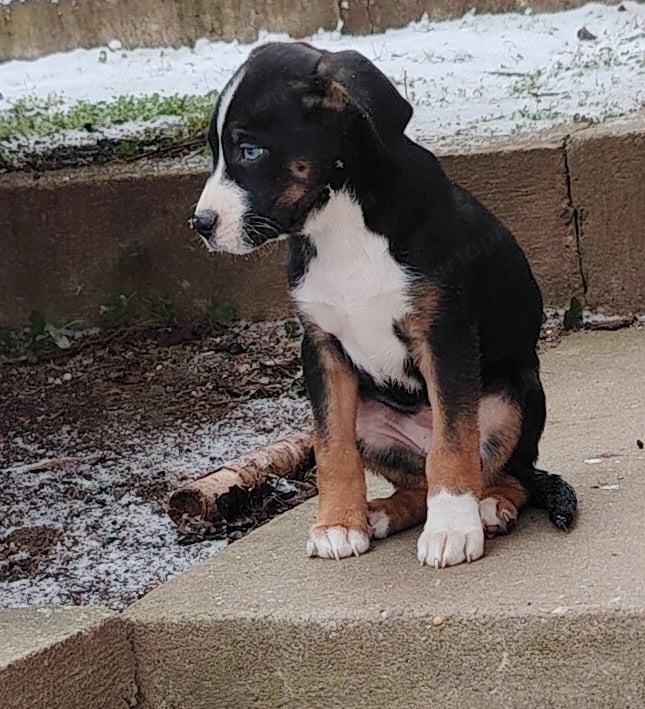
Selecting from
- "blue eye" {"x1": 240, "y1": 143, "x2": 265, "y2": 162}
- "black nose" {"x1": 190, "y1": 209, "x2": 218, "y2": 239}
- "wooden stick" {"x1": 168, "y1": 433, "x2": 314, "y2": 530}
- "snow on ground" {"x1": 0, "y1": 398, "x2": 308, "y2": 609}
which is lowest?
"snow on ground" {"x1": 0, "y1": 398, "x2": 308, "y2": 609}

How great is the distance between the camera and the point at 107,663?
314cm

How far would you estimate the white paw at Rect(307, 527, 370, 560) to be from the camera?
3.29m

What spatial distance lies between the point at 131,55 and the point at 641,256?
3.41 m

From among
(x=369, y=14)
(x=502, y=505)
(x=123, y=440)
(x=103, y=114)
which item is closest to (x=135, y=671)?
(x=502, y=505)

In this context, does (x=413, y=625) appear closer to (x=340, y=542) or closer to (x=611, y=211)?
(x=340, y=542)

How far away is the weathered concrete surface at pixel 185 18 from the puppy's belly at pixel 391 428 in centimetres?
442

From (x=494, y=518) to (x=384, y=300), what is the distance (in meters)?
0.58

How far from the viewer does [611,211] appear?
5.59m

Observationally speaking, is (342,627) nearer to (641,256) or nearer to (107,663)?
(107,663)

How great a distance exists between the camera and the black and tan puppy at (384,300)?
9.84ft

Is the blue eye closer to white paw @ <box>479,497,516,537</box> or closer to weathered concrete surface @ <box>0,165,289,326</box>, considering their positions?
white paw @ <box>479,497,516,537</box>

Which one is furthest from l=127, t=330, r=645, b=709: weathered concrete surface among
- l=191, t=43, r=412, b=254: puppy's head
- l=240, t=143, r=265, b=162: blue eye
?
l=240, t=143, r=265, b=162: blue eye

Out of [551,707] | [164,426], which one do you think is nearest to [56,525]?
[164,426]

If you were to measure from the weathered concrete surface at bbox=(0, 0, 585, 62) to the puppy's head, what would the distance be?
180 inches
